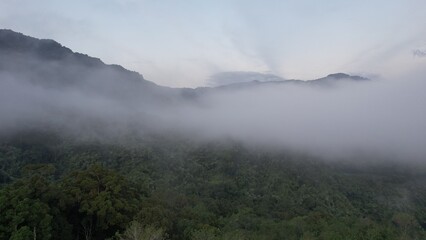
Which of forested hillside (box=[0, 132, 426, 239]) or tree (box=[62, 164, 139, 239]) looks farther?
tree (box=[62, 164, 139, 239])

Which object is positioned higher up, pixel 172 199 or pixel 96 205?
pixel 96 205

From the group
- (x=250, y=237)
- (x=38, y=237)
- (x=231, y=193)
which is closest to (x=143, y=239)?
(x=38, y=237)

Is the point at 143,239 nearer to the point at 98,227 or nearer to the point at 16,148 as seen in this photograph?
the point at 98,227

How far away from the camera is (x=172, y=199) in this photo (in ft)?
322

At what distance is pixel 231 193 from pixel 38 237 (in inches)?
5002

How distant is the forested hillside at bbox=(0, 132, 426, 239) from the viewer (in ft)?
166

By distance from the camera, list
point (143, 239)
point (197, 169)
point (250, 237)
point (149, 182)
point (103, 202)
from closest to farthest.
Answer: point (143, 239), point (103, 202), point (250, 237), point (149, 182), point (197, 169)

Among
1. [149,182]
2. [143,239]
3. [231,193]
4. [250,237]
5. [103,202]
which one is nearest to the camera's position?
[143,239]

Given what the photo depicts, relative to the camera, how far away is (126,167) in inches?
6688

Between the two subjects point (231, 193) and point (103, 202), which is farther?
point (231, 193)

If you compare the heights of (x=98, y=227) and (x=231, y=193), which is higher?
(x=98, y=227)

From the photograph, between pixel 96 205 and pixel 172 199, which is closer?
pixel 96 205

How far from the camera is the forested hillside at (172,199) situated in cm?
5056

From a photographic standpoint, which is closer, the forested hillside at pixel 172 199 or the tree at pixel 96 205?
the forested hillside at pixel 172 199
